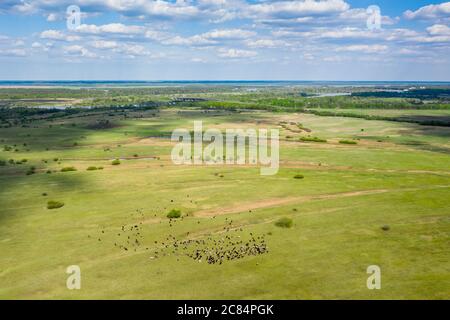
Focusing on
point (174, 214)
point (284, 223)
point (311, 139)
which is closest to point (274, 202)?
point (284, 223)

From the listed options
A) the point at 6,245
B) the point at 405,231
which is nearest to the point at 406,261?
the point at 405,231

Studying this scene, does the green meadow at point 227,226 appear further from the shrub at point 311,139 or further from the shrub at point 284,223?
the shrub at point 311,139

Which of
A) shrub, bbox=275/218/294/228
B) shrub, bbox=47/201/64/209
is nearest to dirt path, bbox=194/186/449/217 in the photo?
shrub, bbox=275/218/294/228

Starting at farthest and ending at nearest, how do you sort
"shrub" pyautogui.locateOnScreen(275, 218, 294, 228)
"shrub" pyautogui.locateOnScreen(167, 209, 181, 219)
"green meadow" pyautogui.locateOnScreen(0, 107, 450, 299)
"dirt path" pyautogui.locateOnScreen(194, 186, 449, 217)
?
"dirt path" pyautogui.locateOnScreen(194, 186, 449, 217) < "shrub" pyautogui.locateOnScreen(167, 209, 181, 219) < "shrub" pyautogui.locateOnScreen(275, 218, 294, 228) < "green meadow" pyautogui.locateOnScreen(0, 107, 450, 299)

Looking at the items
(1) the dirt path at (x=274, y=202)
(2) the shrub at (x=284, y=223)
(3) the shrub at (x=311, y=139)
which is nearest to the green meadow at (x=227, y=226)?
(1) the dirt path at (x=274, y=202)

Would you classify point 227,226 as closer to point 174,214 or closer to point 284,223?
point 284,223

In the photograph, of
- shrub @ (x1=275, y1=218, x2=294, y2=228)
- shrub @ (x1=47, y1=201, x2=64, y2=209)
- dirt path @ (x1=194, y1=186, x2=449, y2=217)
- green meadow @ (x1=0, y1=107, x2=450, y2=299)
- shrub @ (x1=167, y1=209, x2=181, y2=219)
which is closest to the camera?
green meadow @ (x1=0, y1=107, x2=450, y2=299)

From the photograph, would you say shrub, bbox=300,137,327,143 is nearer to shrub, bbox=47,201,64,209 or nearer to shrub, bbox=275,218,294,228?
shrub, bbox=275,218,294,228

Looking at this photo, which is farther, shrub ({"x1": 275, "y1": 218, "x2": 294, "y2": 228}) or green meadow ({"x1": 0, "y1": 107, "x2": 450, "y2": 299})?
shrub ({"x1": 275, "y1": 218, "x2": 294, "y2": 228})
